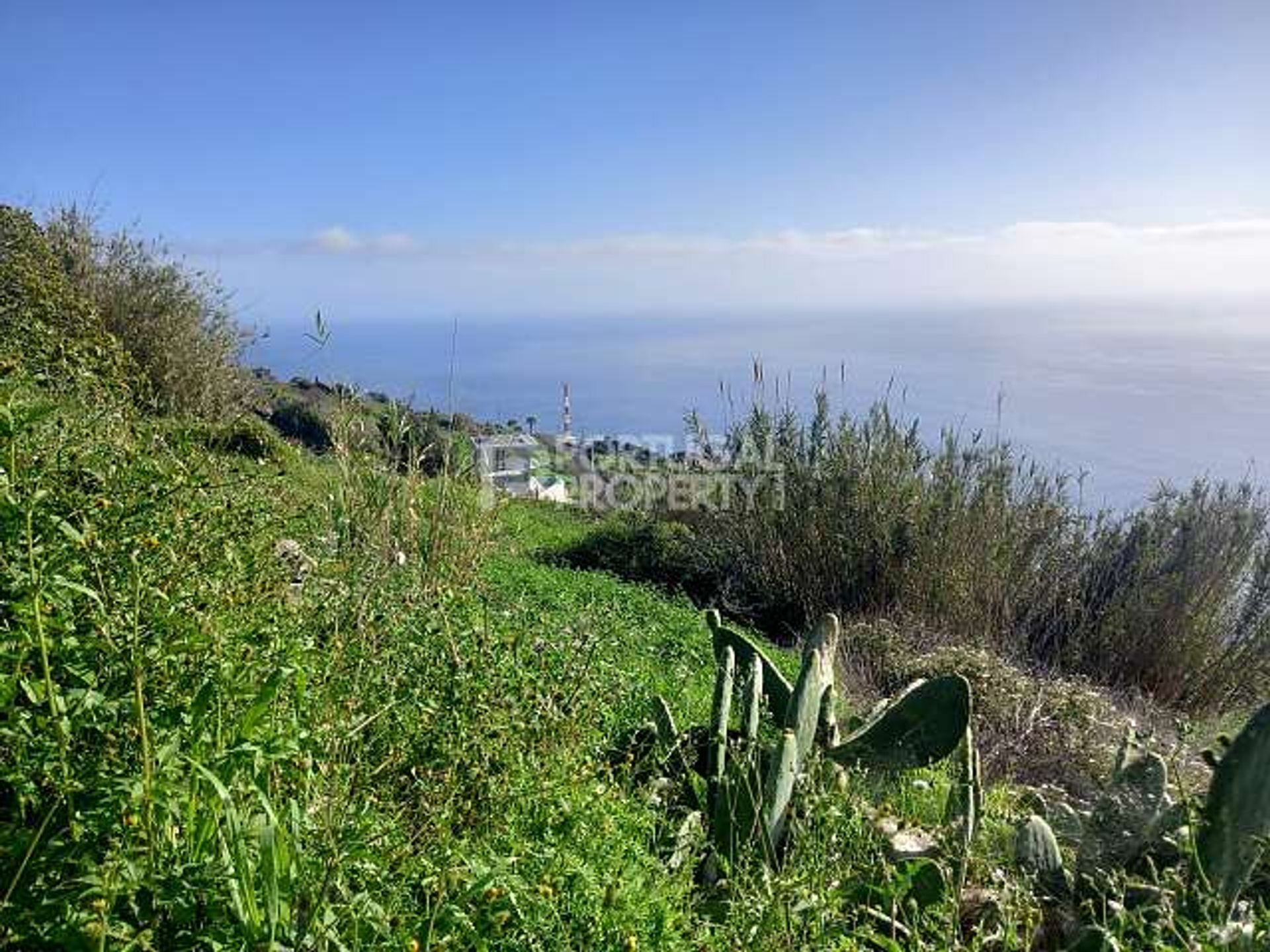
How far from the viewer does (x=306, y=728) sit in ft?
7.08

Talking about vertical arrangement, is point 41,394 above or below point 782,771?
above

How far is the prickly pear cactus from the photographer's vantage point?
2.62 metres

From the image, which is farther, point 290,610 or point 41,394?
point 41,394

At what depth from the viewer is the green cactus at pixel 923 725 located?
3.08 meters

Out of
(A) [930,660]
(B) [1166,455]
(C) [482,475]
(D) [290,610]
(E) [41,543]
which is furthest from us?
(B) [1166,455]

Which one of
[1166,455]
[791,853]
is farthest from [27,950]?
[1166,455]

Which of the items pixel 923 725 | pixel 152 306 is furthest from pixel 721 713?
pixel 152 306

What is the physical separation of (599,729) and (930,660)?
9.75 feet

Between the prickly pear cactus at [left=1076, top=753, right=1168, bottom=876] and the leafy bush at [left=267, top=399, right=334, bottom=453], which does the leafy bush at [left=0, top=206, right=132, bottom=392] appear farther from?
the leafy bush at [left=267, top=399, right=334, bottom=453]

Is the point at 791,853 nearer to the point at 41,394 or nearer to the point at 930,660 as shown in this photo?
the point at 41,394

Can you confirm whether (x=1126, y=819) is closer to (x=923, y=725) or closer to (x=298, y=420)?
(x=923, y=725)

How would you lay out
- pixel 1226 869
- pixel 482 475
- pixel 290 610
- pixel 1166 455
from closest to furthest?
pixel 1226 869 < pixel 290 610 < pixel 482 475 < pixel 1166 455

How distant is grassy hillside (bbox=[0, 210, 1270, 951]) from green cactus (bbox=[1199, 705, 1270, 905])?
0.26ft

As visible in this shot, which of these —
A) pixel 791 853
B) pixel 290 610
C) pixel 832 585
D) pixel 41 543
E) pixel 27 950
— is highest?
pixel 41 543
